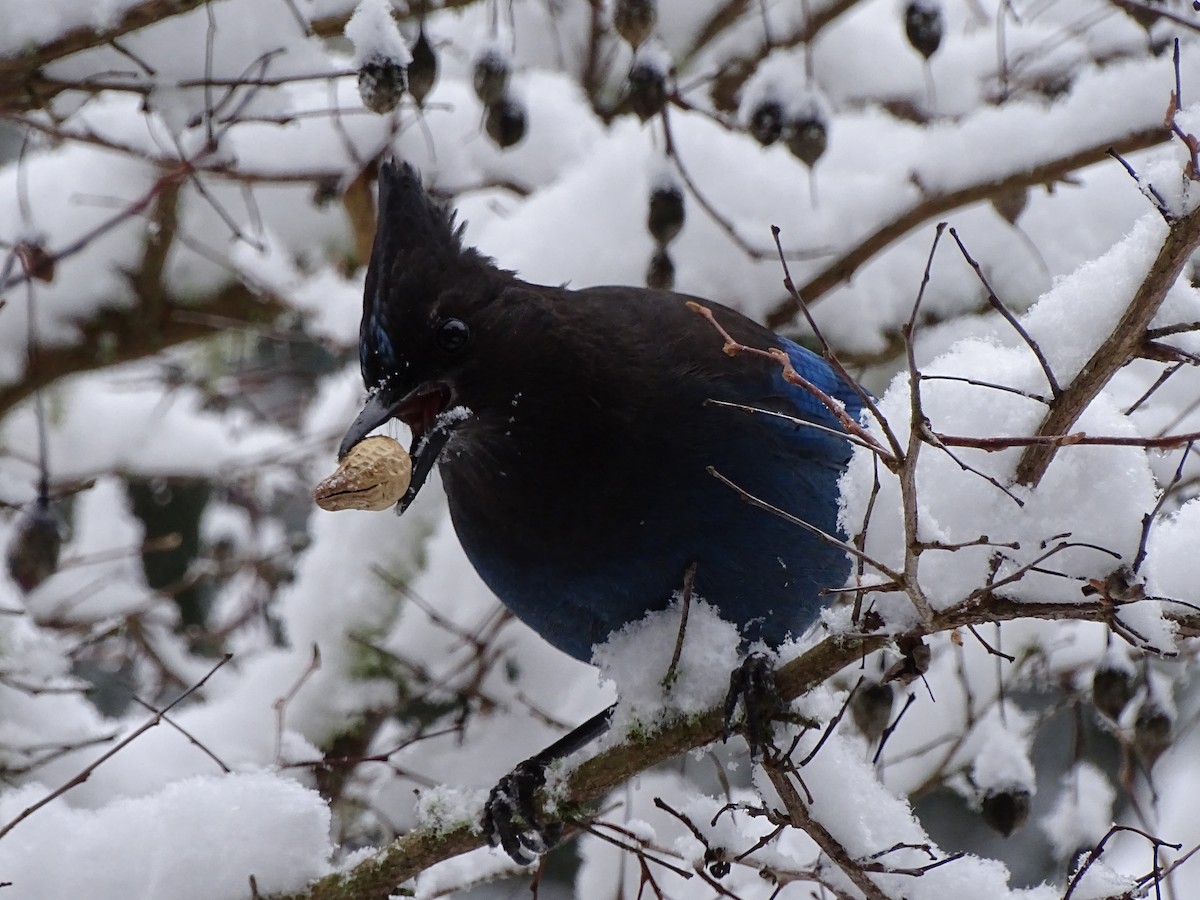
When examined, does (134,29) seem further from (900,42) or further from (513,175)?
(900,42)

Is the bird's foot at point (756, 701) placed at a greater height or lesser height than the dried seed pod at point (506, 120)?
lesser

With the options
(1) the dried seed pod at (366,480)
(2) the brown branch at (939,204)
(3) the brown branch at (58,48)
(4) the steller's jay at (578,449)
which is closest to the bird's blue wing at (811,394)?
(4) the steller's jay at (578,449)

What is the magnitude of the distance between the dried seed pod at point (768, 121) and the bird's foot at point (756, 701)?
5.02 feet

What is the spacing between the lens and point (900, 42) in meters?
4.54

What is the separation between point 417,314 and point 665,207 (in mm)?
948

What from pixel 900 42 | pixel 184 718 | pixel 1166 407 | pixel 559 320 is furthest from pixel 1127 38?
pixel 184 718

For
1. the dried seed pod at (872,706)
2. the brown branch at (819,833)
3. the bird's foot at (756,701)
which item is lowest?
the brown branch at (819,833)

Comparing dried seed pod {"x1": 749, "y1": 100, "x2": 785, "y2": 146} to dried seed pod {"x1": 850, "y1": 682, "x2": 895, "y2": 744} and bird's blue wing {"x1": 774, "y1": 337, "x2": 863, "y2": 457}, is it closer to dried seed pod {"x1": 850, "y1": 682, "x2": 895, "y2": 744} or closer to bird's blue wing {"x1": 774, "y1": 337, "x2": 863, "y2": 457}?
bird's blue wing {"x1": 774, "y1": 337, "x2": 863, "y2": 457}

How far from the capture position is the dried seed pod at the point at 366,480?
7.69 ft

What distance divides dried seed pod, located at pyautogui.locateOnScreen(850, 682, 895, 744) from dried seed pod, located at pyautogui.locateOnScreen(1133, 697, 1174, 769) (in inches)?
19.3

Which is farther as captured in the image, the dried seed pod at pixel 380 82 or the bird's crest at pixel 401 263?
the dried seed pod at pixel 380 82

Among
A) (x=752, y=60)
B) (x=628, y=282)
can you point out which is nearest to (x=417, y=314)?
(x=628, y=282)

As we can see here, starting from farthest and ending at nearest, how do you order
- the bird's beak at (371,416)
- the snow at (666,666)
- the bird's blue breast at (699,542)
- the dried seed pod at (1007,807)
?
the dried seed pod at (1007,807), the bird's blue breast at (699,542), the bird's beak at (371,416), the snow at (666,666)

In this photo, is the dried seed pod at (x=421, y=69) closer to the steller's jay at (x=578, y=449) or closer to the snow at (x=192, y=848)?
the steller's jay at (x=578, y=449)
